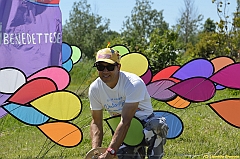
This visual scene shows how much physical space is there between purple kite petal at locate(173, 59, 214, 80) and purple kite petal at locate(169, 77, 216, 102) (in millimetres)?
308

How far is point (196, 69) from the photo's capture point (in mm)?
4234

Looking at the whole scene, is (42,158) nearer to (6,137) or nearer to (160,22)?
(6,137)

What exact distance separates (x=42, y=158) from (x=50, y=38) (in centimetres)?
225

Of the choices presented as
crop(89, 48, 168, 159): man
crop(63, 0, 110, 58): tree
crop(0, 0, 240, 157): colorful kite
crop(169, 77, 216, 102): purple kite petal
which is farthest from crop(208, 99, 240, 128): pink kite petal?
crop(63, 0, 110, 58): tree

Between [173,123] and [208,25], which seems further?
[208,25]

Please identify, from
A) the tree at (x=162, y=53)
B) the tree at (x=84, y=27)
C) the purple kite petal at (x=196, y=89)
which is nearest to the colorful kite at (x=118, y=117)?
the purple kite petal at (x=196, y=89)

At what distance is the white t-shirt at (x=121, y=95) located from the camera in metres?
2.89

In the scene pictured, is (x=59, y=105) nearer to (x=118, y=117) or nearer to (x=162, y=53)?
(x=118, y=117)

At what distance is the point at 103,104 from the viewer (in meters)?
3.08

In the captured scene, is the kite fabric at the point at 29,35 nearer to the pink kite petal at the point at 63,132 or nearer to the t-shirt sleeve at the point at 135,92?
the pink kite petal at the point at 63,132

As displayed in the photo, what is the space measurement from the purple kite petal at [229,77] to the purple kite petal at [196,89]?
10 centimetres

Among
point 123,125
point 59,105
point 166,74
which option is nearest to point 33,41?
point 166,74

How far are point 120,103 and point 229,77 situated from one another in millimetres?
1259

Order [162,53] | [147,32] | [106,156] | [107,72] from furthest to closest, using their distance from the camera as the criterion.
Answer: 1. [147,32]
2. [162,53]
3. [107,72]
4. [106,156]
